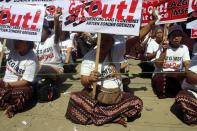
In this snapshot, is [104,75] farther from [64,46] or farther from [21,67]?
[64,46]

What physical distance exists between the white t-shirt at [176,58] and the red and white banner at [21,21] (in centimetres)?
243

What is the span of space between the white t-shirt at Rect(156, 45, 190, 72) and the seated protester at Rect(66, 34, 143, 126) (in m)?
1.29

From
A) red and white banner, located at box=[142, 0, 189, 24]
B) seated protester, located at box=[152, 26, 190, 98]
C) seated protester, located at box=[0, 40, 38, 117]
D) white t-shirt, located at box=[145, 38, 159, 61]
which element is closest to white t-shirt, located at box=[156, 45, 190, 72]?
seated protester, located at box=[152, 26, 190, 98]

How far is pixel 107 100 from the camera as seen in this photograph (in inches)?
238

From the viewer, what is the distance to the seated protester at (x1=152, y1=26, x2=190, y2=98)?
6.98 metres

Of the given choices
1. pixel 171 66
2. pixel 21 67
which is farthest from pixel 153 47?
pixel 21 67

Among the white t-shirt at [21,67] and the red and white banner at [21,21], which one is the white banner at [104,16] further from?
the white t-shirt at [21,67]

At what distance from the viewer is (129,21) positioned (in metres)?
5.73

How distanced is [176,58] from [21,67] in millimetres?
2797

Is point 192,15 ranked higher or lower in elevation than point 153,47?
higher

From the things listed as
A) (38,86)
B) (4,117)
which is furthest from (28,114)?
(38,86)

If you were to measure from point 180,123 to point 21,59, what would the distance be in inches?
112

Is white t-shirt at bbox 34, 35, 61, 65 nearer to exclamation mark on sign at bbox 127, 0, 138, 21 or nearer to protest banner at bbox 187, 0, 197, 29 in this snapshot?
exclamation mark on sign at bbox 127, 0, 138, 21

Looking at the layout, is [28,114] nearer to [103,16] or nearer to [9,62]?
[9,62]
